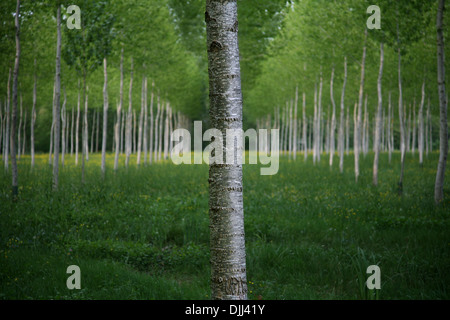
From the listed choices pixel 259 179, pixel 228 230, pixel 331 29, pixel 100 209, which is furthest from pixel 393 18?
pixel 228 230

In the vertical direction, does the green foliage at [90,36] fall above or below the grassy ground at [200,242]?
above

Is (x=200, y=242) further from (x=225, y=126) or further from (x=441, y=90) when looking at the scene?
(x=441, y=90)

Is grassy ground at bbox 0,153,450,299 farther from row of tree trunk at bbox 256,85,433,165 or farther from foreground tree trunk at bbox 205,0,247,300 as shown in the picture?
row of tree trunk at bbox 256,85,433,165

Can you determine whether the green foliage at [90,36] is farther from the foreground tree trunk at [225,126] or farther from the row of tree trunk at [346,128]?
the row of tree trunk at [346,128]

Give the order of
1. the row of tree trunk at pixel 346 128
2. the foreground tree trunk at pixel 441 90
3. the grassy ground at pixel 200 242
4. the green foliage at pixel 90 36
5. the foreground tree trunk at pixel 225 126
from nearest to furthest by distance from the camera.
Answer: the foreground tree trunk at pixel 225 126
the grassy ground at pixel 200 242
the foreground tree trunk at pixel 441 90
the green foliage at pixel 90 36
the row of tree trunk at pixel 346 128

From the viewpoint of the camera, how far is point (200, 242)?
7.53 m

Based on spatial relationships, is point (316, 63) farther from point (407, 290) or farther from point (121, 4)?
point (407, 290)

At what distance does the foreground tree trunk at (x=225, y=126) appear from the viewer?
9.56 feet

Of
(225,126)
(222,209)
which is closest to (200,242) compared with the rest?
(222,209)

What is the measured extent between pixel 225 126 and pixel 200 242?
5.09 m

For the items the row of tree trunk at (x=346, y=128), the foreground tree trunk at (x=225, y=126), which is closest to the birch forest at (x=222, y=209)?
the foreground tree trunk at (x=225, y=126)

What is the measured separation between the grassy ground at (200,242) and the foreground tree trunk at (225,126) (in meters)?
1.99

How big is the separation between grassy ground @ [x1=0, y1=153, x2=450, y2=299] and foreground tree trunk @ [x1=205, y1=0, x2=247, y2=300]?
6.53 ft

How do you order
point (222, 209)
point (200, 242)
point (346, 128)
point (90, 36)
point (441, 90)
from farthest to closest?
1. point (346, 128)
2. point (90, 36)
3. point (441, 90)
4. point (200, 242)
5. point (222, 209)
